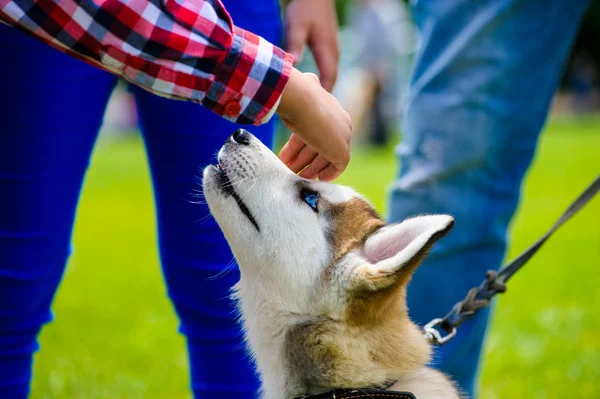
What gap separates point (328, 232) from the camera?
7.59 feet

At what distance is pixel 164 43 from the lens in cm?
154

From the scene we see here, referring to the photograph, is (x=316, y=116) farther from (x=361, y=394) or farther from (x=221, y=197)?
(x=361, y=394)

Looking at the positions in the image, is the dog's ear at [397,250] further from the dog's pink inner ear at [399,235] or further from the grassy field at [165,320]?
the grassy field at [165,320]

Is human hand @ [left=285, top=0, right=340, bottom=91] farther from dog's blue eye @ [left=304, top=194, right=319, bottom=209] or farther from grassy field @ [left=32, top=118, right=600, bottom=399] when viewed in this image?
grassy field @ [left=32, top=118, right=600, bottom=399]

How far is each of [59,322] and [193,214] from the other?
3.00 meters

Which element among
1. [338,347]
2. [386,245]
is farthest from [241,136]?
[338,347]

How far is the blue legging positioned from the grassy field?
1320 mm

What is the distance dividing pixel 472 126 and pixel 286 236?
0.97 meters

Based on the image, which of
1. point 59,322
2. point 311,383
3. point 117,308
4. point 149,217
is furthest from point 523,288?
point 149,217

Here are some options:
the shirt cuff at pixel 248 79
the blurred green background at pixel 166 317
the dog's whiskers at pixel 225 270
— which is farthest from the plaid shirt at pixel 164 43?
the blurred green background at pixel 166 317

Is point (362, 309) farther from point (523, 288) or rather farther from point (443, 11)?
point (523, 288)

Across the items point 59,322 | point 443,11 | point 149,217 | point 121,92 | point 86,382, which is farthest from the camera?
point 121,92

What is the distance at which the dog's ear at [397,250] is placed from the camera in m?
1.89

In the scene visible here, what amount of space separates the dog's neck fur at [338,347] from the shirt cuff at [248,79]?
72cm
